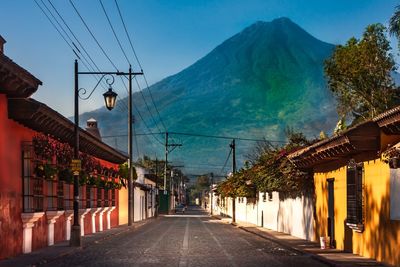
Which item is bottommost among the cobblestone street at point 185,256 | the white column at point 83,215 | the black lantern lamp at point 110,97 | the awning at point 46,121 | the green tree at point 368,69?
the cobblestone street at point 185,256

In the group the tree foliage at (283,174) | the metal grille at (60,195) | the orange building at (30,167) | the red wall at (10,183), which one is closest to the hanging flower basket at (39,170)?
the orange building at (30,167)

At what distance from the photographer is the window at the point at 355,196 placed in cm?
2062

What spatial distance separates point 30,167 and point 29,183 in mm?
528

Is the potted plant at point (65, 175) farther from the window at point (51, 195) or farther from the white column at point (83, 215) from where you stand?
the white column at point (83, 215)

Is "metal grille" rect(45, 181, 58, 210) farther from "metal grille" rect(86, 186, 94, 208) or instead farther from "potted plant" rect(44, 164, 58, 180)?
"metal grille" rect(86, 186, 94, 208)

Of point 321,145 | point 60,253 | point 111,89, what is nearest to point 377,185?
point 321,145

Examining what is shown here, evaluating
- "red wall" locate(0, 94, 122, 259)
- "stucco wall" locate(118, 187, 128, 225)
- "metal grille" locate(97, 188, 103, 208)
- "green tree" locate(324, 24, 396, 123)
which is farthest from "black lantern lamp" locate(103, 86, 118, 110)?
"green tree" locate(324, 24, 396, 123)

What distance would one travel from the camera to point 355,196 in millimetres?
21125

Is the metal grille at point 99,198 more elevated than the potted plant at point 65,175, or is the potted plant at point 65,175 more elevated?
the potted plant at point 65,175

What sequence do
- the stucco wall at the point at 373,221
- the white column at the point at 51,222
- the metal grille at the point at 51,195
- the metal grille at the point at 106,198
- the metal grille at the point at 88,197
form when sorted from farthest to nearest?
the metal grille at the point at 106,198
the metal grille at the point at 88,197
the metal grille at the point at 51,195
the white column at the point at 51,222
the stucco wall at the point at 373,221

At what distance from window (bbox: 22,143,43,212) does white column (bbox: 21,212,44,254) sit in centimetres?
33

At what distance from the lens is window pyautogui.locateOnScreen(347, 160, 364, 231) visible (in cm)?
2062

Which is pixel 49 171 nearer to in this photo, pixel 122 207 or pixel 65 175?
pixel 65 175

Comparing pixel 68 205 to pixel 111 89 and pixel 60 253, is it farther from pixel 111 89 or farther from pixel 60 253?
pixel 60 253
